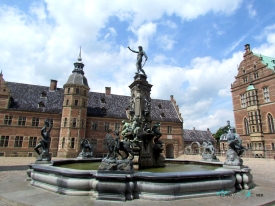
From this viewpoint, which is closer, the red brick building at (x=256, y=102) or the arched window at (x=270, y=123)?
the arched window at (x=270, y=123)

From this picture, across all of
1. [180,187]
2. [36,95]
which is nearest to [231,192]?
[180,187]

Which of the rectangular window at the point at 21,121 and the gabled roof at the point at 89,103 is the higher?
the gabled roof at the point at 89,103

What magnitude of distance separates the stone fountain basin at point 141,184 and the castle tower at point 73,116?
25.7 metres

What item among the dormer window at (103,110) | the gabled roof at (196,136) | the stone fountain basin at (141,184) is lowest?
the stone fountain basin at (141,184)

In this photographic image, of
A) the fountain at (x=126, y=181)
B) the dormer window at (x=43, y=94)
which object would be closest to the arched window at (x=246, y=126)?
the fountain at (x=126, y=181)

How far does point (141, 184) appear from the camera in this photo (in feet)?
18.9

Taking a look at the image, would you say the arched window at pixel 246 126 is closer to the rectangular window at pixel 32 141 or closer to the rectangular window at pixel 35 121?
the rectangular window at pixel 35 121

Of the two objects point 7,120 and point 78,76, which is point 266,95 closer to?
point 78,76

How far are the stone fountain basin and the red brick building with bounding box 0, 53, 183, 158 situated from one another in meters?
26.2

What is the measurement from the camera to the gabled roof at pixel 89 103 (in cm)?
3240

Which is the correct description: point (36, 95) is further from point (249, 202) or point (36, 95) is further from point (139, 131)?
point (249, 202)

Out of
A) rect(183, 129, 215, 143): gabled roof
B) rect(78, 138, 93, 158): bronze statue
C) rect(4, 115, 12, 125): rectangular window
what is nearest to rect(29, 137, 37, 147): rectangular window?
rect(4, 115, 12, 125): rectangular window

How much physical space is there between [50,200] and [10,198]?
1.23 m

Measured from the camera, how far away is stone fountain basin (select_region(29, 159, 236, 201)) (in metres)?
5.49
